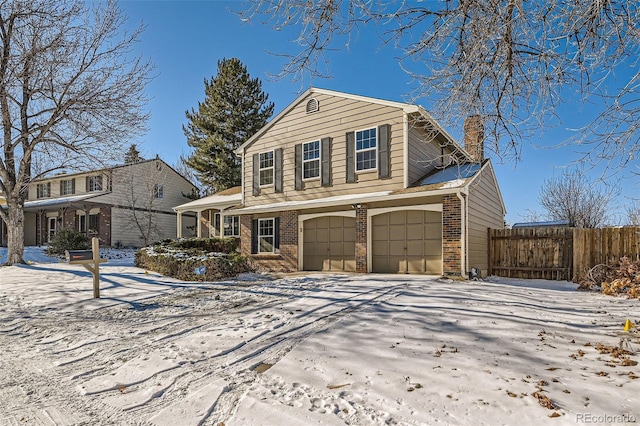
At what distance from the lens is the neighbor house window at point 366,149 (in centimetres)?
1245

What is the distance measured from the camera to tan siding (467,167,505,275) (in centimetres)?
1066

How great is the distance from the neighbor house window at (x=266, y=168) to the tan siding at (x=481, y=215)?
317 inches

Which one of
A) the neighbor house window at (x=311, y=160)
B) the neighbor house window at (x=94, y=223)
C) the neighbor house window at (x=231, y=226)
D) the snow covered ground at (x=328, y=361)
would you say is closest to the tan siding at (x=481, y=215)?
the snow covered ground at (x=328, y=361)

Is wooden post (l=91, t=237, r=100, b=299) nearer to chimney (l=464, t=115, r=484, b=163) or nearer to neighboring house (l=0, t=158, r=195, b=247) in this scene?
chimney (l=464, t=115, r=484, b=163)

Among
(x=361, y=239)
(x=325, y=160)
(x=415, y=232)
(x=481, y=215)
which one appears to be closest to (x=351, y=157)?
(x=325, y=160)

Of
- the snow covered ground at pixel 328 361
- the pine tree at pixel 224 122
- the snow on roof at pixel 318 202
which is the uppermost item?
the pine tree at pixel 224 122

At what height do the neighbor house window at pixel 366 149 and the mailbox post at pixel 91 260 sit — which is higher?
the neighbor house window at pixel 366 149

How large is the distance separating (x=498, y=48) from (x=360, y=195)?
8054 mm

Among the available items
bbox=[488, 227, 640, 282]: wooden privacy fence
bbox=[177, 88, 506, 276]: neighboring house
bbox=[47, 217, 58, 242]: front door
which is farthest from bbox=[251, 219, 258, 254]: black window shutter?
bbox=[47, 217, 58, 242]: front door

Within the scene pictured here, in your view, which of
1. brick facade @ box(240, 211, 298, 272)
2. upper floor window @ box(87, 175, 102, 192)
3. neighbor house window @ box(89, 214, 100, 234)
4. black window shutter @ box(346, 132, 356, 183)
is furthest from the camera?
upper floor window @ box(87, 175, 102, 192)

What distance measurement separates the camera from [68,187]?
2655 centimetres

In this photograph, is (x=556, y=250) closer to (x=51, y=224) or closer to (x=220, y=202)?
(x=220, y=202)

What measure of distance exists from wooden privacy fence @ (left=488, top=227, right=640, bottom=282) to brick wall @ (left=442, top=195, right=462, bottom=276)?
9.14 feet

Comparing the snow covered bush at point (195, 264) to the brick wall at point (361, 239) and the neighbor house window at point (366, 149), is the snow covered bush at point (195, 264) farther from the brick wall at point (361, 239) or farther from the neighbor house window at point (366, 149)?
the neighbor house window at point (366, 149)
